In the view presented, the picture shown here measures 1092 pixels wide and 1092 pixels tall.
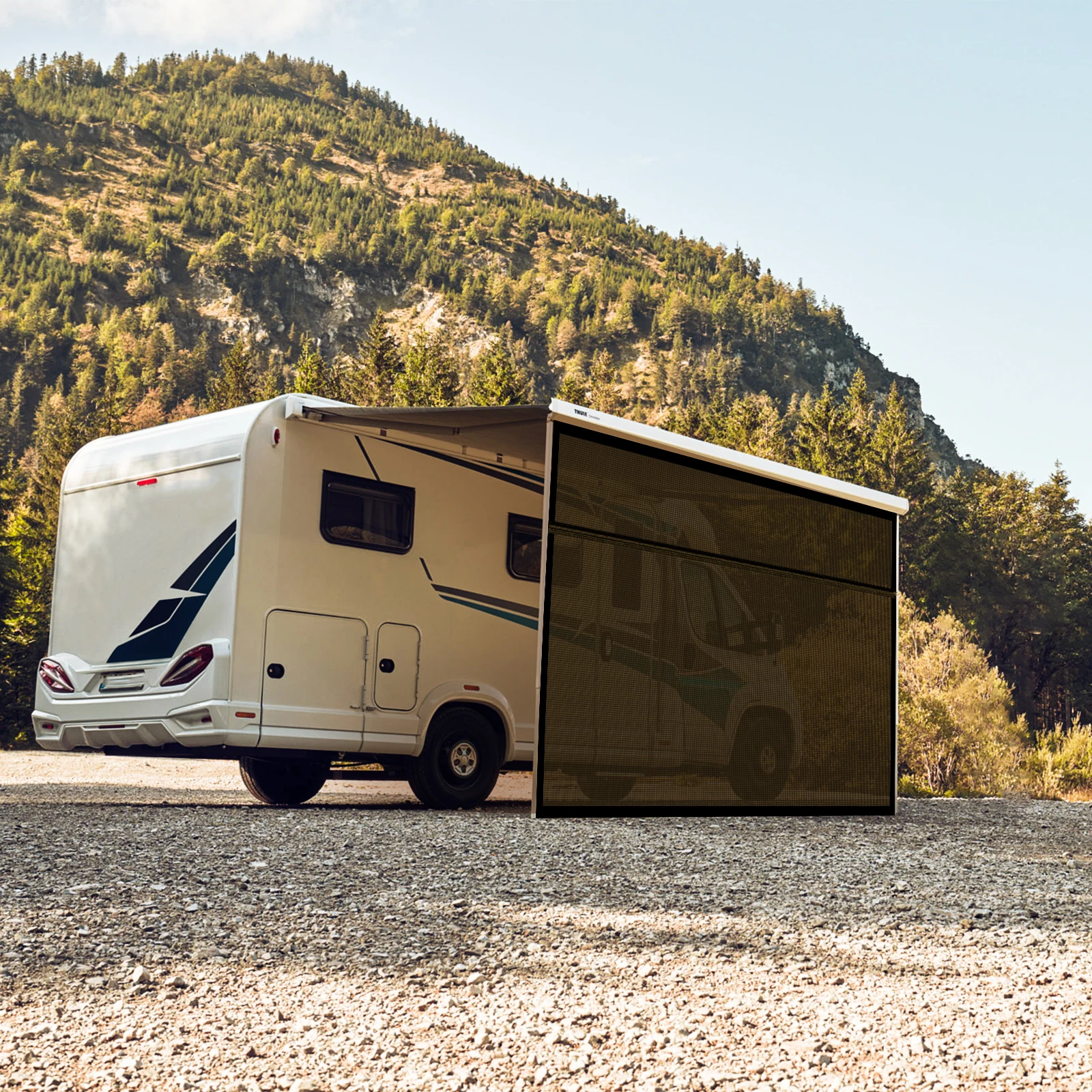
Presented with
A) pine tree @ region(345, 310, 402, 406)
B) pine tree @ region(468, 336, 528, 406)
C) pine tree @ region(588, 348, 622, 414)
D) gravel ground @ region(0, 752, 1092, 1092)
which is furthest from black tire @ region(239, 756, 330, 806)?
pine tree @ region(588, 348, 622, 414)

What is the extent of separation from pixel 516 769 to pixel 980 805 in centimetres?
551

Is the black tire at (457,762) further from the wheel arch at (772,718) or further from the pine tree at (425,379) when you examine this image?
the pine tree at (425,379)

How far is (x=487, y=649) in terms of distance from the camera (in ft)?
30.5

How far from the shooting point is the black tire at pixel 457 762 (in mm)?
8797

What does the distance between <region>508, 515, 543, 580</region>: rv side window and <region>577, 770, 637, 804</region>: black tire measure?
9.07 feet

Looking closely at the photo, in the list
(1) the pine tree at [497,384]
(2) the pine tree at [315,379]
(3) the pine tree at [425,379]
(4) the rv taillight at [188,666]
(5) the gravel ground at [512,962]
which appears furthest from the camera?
(2) the pine tree at [315,379]

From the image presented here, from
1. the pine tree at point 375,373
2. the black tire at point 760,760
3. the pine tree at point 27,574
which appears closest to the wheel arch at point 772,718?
the black tire at point 760,760

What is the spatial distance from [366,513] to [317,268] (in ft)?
417

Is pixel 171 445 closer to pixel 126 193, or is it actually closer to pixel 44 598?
pixel 44 598

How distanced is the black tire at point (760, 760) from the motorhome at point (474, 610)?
0.02 metres

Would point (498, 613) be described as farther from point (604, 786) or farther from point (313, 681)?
point (604, 786)

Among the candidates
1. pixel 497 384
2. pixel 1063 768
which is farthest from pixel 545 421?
pixel 497 384

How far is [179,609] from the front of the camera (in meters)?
8.05

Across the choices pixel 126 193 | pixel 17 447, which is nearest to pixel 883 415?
pixel 17 447
